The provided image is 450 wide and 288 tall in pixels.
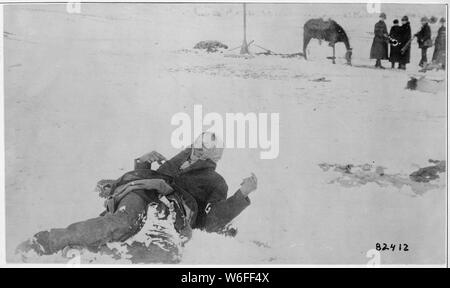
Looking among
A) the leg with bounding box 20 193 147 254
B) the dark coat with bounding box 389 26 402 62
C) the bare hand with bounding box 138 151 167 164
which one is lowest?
the leg with bounding box 20 193 147 254

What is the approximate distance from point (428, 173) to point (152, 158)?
1423mm

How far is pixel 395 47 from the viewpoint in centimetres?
293

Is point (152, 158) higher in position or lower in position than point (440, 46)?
lower

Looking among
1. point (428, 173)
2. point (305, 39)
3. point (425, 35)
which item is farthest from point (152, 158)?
point (425, 35)

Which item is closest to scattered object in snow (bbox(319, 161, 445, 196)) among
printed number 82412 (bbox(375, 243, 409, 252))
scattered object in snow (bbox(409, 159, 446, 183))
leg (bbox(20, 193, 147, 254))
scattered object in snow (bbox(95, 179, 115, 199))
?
scattered object in snow (bbox(409, 159, 446, 183))

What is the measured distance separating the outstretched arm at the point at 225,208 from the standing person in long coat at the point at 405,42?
102 cm

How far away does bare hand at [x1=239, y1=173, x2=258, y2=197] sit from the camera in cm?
289

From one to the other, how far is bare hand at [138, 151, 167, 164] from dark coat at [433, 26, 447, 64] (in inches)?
59.3

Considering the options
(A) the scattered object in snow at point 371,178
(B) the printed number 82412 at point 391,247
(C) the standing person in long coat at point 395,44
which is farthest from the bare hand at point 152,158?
(C) the standing person in long coat at point 395,44

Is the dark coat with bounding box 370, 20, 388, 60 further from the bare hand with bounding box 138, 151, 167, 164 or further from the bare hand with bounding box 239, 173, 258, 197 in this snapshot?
the bare hand with bounding box 138, 151, 167, 164

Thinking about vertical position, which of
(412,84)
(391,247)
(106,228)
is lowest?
(391,247)

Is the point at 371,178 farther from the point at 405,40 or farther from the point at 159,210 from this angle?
the point at 159,210

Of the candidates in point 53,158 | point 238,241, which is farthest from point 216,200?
point 53,158

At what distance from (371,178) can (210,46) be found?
1074 millimetres
